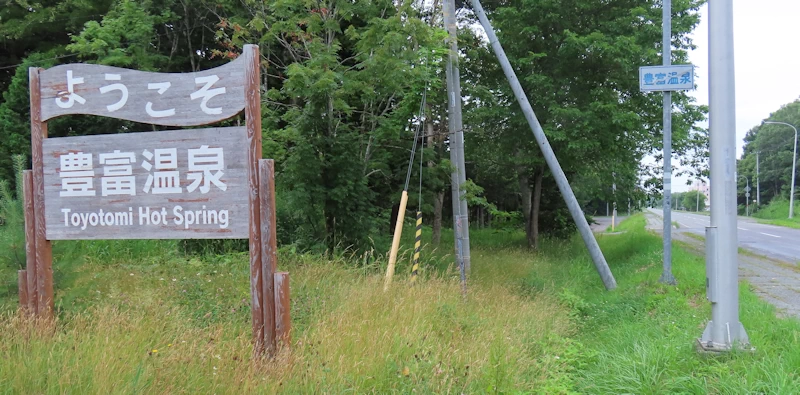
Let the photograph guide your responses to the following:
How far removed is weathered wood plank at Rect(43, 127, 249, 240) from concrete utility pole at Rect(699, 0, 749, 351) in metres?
4.06

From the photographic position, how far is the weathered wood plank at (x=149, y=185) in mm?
4039

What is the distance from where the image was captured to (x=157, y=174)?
165 inches

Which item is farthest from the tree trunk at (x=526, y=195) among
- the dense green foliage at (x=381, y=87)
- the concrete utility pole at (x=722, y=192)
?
the concrete utility pole at (x=722, y=192)

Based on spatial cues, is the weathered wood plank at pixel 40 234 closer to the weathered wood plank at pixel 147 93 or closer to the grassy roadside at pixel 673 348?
the weathered wood plank at pixel 147 93

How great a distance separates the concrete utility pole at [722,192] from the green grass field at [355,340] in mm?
281

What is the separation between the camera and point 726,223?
4.57 metres

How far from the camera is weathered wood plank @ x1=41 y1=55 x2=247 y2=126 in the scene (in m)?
4.08

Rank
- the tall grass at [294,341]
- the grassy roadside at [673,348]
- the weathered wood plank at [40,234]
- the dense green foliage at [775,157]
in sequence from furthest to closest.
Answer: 1. the dense green foliage at [775,157]
2. the weathered wood plank at [40,234]
3. the grassy roadside at [673,348]
4. the tall grass at [294,341]

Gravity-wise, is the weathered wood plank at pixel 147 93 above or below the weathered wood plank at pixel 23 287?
above

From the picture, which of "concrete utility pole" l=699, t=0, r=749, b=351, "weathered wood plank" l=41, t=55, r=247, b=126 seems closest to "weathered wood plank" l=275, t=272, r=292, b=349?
"weathered wood plank" l=41, t=55, r=247, b=126

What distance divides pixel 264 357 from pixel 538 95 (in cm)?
1158

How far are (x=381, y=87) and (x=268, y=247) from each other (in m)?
6.05

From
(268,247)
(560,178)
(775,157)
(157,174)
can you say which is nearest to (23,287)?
(157,174)

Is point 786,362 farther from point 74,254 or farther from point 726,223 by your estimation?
point 74,254
